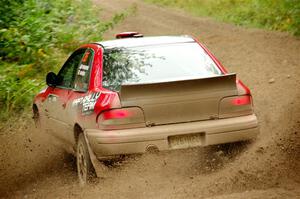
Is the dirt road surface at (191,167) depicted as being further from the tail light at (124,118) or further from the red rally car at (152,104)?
the tail light at (124,118)

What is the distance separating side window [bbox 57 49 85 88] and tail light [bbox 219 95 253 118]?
6.67 feet

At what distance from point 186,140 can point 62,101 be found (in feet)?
6.41

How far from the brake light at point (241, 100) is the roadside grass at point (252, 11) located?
37.5 ft

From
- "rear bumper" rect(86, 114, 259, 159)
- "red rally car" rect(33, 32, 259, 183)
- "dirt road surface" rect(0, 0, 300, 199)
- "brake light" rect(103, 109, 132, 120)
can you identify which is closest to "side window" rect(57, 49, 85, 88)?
"red rally car" rect(33, 32, 259, 183)

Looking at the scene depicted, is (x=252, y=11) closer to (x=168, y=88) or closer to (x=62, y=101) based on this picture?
(x=62, y=101)

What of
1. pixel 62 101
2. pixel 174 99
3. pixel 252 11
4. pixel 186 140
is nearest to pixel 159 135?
pixel 186 140

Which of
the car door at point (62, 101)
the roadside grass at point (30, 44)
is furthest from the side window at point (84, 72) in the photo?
the roadside grass at point (30, 44)

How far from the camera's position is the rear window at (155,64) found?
657 cm

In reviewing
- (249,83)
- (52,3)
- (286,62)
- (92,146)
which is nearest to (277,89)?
(249,83)

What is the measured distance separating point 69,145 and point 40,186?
604mm

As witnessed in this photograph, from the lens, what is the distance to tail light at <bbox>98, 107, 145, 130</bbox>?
6125 mm

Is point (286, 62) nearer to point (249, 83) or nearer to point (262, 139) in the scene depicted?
point (249, 83)

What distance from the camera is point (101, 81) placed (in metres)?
6.62

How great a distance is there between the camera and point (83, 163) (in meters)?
6.64
